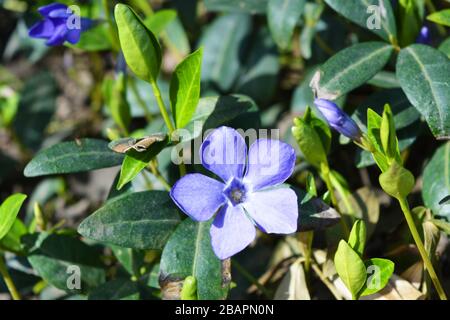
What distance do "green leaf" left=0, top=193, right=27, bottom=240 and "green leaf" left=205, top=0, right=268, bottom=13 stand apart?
0.97 metres

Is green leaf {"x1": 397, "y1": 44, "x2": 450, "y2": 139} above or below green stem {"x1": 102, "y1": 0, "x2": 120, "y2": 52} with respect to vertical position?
below

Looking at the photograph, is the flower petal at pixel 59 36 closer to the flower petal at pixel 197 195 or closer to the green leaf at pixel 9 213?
the green leaf at pixel 9 213

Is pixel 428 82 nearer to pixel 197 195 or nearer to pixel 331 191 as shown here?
pixel 331 191

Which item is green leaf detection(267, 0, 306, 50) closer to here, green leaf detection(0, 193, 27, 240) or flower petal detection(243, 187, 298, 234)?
flower petal detection(243, 187, 298, 234)

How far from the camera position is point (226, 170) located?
1397mm

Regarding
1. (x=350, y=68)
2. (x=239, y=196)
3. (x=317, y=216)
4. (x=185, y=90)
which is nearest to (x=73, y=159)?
(x=185, y=90)

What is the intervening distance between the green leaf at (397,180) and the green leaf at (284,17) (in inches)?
28.5

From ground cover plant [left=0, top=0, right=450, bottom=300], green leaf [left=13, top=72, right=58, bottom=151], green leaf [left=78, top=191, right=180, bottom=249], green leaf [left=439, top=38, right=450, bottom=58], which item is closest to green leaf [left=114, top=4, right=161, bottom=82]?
ground cover plant [left=0, top=0, right=450, bottom=300]

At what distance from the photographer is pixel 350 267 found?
4.54ft

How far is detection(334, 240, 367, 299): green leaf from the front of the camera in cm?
136

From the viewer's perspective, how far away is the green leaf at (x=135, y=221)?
1467mm

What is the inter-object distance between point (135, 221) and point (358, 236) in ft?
1.62
